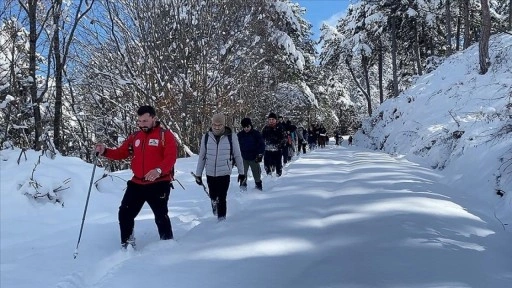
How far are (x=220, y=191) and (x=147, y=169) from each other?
2067mm

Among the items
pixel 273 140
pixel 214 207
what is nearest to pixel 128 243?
pixel 214 207

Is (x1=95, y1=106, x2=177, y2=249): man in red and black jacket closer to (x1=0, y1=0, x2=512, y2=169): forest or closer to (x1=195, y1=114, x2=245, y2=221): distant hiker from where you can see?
(x1=195, y1=114, x2=245, y2=221): distant hiker

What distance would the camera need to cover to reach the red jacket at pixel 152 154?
5566 mm

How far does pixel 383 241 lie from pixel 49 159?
5.89 meters

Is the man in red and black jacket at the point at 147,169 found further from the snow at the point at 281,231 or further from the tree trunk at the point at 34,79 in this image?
the tree trunk at the point at 34,79

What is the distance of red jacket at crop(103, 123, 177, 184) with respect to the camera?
18.3 feet

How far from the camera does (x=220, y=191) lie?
24.3ft

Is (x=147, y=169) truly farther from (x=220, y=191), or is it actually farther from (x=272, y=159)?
(x=272, y=159)

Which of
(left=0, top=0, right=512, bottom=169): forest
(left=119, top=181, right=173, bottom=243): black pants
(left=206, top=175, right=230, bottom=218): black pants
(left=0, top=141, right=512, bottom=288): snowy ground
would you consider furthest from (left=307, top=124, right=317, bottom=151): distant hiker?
(left=119, top=181, right=173, bottom=243): black pants

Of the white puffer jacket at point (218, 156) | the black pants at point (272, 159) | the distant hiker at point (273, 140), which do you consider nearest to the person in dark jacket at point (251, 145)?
the distant hiker at point (273, 140)

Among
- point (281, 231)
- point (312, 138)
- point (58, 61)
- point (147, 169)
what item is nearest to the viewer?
point (147, 169)

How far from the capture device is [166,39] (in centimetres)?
1689

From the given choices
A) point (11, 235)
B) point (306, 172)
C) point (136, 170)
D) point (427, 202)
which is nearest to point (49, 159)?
point (11, 235)

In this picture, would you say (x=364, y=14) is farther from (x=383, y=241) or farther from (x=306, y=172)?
(x=383, y=241)
